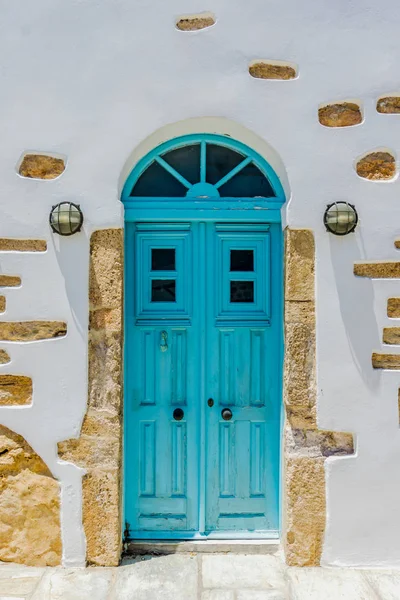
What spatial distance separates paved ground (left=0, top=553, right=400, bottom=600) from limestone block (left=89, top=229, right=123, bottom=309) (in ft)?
4.72

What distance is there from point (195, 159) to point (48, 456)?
1899mm

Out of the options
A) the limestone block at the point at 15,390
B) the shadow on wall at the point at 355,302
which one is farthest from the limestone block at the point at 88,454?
the shadow on wall at the point at 355,302

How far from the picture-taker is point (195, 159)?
119 inches

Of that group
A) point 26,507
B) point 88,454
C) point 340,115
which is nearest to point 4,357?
point 88,454

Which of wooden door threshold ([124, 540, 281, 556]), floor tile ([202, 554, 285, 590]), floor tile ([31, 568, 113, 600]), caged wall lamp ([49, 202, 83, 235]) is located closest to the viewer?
floor tile ([31, 568, 113, 600])

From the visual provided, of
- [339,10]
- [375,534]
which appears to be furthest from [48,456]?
[339,10]

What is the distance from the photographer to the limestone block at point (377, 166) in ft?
9.26

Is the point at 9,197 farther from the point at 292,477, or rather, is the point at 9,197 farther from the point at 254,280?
the point at 292,477

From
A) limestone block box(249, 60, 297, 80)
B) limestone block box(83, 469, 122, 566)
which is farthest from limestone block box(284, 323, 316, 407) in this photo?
limestone block box(249, 60, 297, 80)

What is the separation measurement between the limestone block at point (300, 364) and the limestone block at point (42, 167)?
5.08ft

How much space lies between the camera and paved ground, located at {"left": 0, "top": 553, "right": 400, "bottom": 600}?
8.27 ft

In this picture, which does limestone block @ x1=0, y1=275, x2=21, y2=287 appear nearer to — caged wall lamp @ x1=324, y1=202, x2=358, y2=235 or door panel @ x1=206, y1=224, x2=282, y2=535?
door panel @ x1=206, y1=224, x2=282, y2=535

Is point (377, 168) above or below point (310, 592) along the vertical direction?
above

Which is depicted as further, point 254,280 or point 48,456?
point 254,280
